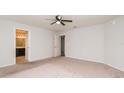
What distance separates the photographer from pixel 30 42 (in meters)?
4.73

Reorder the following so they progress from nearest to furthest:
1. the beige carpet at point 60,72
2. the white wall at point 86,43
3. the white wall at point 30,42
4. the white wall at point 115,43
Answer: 1. the beige carpet at point 60,72
2. the white wall at point 115,43
3. the white wall at point 30,42
4. the white wall at point 86,43

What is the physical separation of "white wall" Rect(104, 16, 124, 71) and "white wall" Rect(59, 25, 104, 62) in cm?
38

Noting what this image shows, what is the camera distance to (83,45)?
17.1ft

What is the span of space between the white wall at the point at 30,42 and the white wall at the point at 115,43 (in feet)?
12.7

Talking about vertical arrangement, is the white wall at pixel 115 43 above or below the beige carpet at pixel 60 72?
above

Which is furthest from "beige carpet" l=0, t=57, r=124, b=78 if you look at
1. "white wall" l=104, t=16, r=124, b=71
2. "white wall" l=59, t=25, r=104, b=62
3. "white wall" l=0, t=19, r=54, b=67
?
"white wall" l=59, t=25, r=104, b=62

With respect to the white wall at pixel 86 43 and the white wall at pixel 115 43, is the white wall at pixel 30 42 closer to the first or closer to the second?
the white wall at pixel 86 43

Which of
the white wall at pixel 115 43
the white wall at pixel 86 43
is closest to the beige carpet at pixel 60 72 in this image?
the white wall at pixel 115 43

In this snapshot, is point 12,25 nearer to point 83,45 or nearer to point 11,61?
point 11,61

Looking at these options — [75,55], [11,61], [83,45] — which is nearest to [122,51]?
[83,45]

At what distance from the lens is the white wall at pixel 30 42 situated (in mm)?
3586

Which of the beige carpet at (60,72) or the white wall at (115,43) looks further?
the white wall at (115,43)

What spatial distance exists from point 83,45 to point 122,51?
2.35 metres
